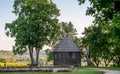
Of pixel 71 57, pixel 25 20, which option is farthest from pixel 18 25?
pixel 71 57

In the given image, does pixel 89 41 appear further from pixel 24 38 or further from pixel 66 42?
pixel 24 38

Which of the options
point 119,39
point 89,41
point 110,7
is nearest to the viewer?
point 119,39

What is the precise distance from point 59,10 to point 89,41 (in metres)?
13.7

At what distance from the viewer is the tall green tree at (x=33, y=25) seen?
75.8 m

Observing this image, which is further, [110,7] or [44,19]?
[44,19]

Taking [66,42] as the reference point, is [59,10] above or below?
above

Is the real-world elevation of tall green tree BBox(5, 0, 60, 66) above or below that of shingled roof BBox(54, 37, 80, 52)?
above

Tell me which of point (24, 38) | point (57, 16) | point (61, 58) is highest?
point (57, 16)

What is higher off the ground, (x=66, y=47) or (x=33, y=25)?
(x=33, y=25)

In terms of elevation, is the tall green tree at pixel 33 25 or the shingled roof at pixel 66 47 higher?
the tall green tree at pixel 33 25

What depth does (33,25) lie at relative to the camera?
251 ft

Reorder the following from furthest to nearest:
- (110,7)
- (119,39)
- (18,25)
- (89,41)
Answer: (18,25), (89,41), (110,7), (119,39)

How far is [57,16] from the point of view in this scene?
8044 cm

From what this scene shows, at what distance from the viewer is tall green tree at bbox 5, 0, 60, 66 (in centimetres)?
7575
